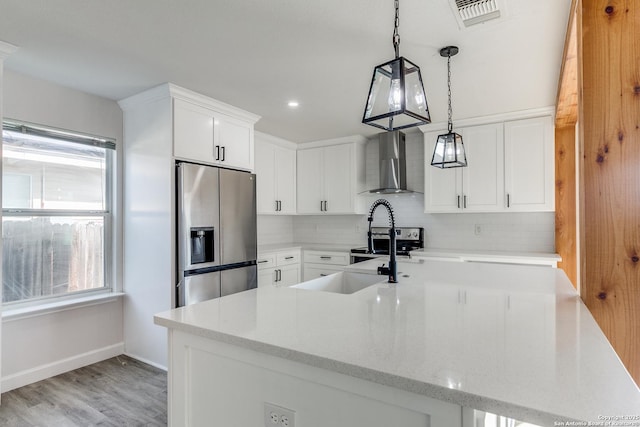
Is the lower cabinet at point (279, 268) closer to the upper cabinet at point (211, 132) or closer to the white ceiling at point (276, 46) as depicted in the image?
the upper cabinet at point (211, 132)

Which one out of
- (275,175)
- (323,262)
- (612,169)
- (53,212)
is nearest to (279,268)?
(323,262)

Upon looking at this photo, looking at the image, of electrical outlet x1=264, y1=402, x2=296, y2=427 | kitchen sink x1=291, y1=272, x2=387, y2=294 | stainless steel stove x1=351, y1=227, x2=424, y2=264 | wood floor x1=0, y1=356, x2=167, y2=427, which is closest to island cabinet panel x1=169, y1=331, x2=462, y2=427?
electrical outlet x1=264, y1=402, x2=296, y2=427

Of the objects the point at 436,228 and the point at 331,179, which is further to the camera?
the point at 331,179

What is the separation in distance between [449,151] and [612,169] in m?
1.29

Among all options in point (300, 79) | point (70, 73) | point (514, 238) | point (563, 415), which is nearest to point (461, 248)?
point (514, 238)

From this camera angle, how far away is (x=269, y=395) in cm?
112

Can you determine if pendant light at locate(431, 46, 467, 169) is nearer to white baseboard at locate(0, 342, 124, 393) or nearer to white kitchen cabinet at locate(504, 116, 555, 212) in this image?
white kitchen cabinet at locate(504, 116, 555, 212)

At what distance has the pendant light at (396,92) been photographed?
1.32 metres

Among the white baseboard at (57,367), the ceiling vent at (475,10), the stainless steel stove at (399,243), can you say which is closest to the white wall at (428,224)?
the stainless steel stove at (399,243)

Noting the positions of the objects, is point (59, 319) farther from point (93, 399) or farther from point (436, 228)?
point (436, 228)

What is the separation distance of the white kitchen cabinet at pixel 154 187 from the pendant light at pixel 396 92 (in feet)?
7.17

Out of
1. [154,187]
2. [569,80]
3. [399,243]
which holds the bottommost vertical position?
[399,243]

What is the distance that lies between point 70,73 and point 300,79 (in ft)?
5.91

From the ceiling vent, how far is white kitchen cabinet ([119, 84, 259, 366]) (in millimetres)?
2241
